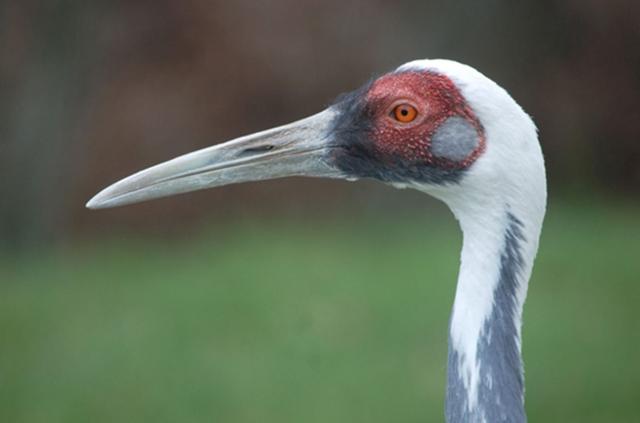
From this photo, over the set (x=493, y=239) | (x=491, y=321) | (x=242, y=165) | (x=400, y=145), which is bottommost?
(x=491, y=321)

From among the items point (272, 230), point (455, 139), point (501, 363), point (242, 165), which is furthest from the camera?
point (272, 230)

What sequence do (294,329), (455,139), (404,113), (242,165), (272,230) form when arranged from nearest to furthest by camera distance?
(455,139)
(404,113)
(242,165)
(294,329)
(272,230)

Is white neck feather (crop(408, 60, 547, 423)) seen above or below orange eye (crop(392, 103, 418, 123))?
below

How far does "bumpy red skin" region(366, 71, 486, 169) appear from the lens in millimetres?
3797

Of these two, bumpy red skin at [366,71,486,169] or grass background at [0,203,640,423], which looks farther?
grass background at [0,203,640,423]

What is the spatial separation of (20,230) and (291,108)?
3.28m

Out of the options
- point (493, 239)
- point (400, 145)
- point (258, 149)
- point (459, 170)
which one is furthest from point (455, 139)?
point (258, 149)

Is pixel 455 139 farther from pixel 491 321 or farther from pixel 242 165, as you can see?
pixel 242 165

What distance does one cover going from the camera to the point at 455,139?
381cm

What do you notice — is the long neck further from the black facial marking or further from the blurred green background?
the blurred green background

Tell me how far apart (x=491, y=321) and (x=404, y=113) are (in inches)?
28.2

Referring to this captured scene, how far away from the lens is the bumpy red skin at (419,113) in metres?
3.80

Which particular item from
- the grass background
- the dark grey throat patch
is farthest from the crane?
the grass background

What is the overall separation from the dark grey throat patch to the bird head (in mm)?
211
